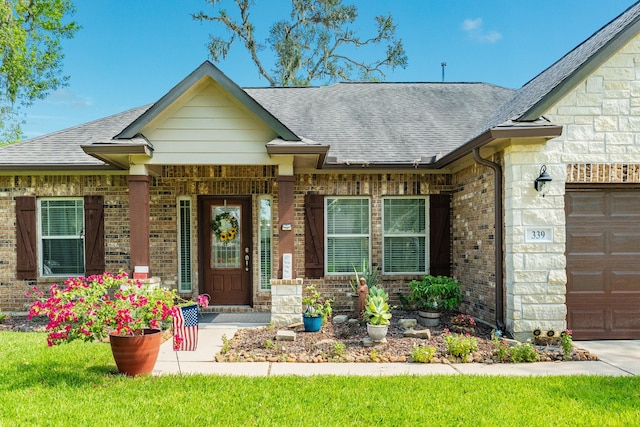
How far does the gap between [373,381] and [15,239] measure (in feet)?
24.6

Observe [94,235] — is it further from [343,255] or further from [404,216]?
[404,216]

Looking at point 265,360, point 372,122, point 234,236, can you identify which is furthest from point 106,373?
point 372,122

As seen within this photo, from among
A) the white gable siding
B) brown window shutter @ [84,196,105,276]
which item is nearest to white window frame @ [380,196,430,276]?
the white gable siding

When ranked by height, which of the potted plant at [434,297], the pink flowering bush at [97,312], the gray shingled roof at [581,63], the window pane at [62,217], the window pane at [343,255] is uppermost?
the gray shingled roof at [581,63]

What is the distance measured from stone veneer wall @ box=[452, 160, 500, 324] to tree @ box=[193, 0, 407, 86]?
13.6 m

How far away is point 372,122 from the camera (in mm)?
10156

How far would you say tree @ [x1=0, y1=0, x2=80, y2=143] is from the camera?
18406 millimetres

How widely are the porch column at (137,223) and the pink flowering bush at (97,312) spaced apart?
217 centimetres

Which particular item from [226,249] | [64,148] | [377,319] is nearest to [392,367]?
[377,319]

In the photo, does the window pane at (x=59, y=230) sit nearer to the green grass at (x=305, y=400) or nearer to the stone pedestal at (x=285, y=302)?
the green grass at (x=305, y=400)

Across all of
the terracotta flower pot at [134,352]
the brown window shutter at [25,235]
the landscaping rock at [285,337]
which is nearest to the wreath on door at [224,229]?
the landscaping rock at [285,337]

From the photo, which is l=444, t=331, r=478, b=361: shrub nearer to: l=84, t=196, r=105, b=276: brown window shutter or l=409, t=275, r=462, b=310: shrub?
A: l=409, t=275, r=462, b=310: shrub

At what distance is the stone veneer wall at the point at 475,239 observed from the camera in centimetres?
711

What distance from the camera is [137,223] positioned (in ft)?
23.6
